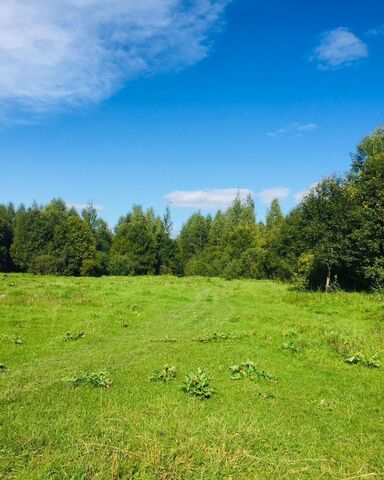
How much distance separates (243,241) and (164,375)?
8758cm

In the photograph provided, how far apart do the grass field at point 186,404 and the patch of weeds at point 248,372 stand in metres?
0.17

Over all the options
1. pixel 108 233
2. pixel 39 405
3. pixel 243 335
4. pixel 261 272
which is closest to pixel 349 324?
pixel 243 335

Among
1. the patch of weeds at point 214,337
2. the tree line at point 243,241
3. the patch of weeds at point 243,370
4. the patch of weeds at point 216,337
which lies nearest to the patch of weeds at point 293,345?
the patch of weeds at point 216,337

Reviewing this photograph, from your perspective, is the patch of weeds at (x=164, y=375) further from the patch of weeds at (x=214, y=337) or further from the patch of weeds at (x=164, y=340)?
the patch of weeds at (x=214, y=337)

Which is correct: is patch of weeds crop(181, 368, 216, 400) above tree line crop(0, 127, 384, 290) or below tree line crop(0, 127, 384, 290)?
below

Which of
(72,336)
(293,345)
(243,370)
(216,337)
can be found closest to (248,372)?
(243,370)

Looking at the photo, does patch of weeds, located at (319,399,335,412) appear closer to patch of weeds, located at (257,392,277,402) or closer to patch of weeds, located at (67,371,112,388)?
patch of weeds, located at (257,392,277,402)

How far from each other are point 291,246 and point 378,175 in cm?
3490

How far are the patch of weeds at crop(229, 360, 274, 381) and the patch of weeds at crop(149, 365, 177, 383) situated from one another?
6.10 feet

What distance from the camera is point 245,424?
29.0 feet

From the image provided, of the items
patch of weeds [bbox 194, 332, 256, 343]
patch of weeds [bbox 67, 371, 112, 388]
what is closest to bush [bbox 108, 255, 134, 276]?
patch of weeds [bbox 194, 332, 256, 343]

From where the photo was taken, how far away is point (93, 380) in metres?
11.4

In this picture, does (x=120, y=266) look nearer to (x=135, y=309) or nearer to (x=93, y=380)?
(x=135, y=309)

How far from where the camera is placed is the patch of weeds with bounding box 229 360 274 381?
12.5 meters
